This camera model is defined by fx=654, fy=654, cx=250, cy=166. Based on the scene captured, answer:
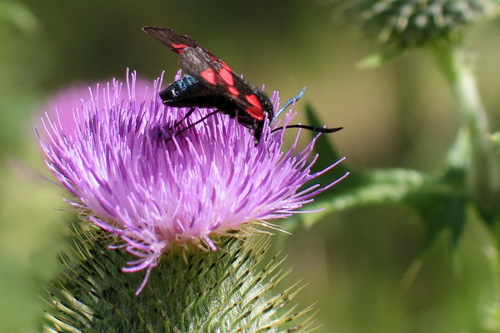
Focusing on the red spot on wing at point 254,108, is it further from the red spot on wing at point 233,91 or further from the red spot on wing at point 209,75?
the red spot on wing at point 209,75

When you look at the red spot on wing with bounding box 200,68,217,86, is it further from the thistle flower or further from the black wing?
the thistle flower

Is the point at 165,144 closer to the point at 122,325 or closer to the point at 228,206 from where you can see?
the point at 228,206

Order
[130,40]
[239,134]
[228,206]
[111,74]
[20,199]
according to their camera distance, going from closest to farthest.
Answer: [228,206] → [239,134] → [20,199] → [111,74] → [130,40]

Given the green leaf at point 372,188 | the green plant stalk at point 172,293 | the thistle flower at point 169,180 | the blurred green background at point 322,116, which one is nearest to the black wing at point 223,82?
the thistle flower at point 169,180

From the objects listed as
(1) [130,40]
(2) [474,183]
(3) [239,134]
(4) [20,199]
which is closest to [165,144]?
(3) [239,134]

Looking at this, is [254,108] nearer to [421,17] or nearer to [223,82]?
[223,82]

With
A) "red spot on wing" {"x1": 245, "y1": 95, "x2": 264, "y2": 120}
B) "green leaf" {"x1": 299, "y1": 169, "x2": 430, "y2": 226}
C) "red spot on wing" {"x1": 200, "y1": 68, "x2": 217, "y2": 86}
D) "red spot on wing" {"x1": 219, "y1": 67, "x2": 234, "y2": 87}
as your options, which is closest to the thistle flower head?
"green leaf" {"x1": 299, "y1": 169, "x2": 430, "y2": 226}
